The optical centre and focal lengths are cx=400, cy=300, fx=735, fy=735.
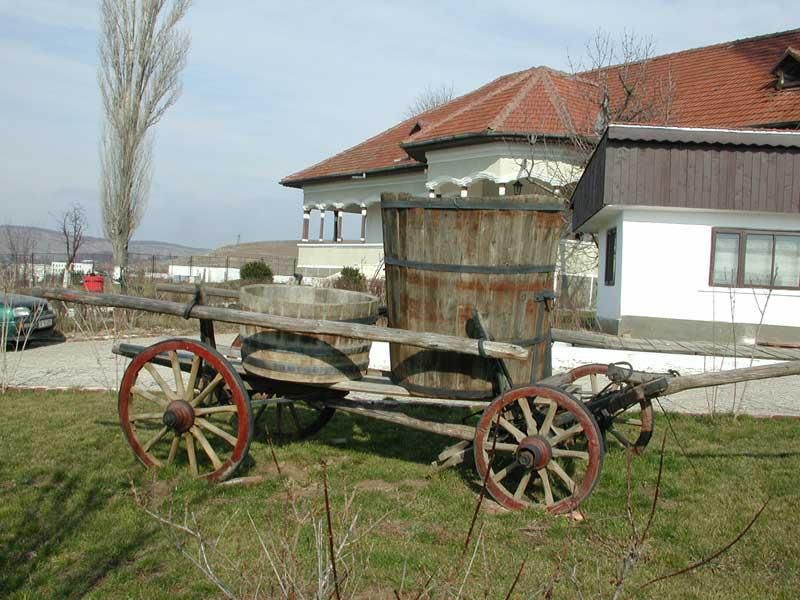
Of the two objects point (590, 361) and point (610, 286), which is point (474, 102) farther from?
point (590, 361)

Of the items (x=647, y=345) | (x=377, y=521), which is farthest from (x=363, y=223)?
(x=377, y=521)

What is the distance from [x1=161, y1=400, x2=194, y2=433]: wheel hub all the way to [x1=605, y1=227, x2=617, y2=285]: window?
450 inches

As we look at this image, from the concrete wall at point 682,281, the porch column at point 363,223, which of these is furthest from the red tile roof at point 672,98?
the concrete wall at point 682,281

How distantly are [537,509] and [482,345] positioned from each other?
1.03m

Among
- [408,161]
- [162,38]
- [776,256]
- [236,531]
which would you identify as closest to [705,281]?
[776,256]

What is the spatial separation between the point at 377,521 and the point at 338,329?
211cm

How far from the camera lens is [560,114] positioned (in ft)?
72.3

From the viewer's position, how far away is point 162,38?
2678 centimetres

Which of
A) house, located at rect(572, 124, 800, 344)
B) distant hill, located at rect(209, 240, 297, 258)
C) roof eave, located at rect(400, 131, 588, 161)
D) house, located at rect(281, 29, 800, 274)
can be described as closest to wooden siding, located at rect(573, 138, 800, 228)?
house, located at rect(572, 124, 800, 344)

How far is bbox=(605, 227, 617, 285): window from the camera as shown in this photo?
14920 millimetres

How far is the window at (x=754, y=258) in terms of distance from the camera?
13.0m

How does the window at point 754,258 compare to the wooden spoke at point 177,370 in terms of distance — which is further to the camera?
the window at point 754,258

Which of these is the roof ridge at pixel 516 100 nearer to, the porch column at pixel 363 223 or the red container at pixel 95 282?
the porch column at pixel 363 223

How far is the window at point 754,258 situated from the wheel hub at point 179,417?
36.3ft
